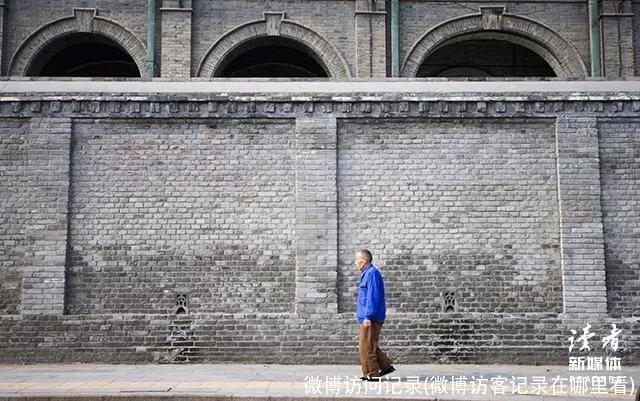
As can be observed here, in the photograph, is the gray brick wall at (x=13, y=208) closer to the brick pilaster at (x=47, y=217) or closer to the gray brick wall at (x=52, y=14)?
the brick pilaster at (x=47, y=217)

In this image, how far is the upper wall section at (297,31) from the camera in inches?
677

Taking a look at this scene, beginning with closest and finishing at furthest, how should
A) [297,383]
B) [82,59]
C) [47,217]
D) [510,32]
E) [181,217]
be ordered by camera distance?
[297,383] → [47,217] → [181,217] → [510,32] → [82,59]

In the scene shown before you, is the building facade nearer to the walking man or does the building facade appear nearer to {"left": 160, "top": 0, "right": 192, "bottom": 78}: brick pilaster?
the walking man

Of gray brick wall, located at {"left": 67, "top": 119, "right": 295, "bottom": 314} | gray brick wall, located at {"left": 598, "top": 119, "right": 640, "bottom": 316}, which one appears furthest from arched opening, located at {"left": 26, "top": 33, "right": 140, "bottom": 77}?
gray brick wall, located at {"left": 598, "top": 119, "right": 640, "bottom": 316}

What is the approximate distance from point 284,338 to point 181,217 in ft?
7.00

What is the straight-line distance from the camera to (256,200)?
991 centimetres

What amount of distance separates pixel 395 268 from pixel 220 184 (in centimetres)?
263

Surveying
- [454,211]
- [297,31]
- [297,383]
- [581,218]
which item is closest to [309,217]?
[454,211]

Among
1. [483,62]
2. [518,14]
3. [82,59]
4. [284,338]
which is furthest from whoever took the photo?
[483,62]

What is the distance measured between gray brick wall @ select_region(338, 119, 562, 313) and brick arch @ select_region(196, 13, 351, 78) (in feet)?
24.8

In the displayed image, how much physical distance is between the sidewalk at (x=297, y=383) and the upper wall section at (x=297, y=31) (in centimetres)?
965

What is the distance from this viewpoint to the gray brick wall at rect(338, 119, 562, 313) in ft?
32.2

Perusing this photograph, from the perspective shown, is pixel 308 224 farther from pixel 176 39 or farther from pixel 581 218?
pixel 176 39

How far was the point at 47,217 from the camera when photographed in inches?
383
